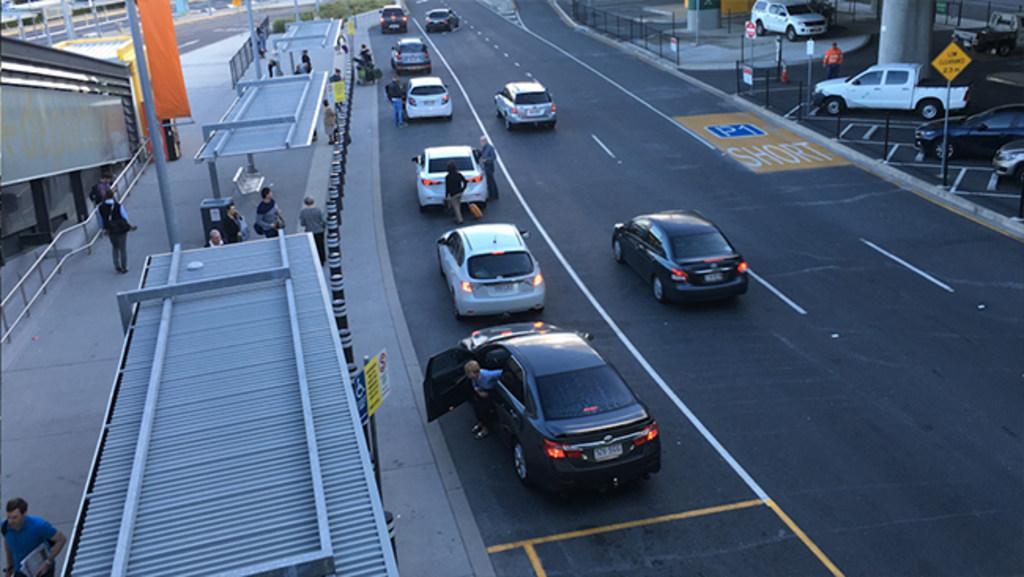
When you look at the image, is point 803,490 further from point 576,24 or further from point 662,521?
point 576,24

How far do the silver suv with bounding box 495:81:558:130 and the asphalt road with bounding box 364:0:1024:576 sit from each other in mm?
3218

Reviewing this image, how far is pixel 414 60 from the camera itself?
44.1 metres

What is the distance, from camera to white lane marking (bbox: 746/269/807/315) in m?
17.1

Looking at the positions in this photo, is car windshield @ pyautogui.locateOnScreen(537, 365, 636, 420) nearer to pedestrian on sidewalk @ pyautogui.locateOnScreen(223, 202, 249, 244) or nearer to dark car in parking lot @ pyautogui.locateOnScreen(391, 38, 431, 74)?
pedestrian on sidewalk @ pyautogui.locateOnScreen(223, 202, 249, 244)

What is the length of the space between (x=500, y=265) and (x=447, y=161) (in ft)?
25.2

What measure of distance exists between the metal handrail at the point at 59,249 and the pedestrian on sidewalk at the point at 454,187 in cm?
797

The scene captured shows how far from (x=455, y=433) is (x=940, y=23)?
4937cm

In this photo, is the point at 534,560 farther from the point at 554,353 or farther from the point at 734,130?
the point at 734,130

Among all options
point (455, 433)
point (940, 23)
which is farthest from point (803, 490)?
point (940, 23)

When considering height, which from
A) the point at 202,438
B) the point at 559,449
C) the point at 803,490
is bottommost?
the point at 803,490

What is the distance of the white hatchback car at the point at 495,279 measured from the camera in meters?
16.7

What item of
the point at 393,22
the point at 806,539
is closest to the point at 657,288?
the point at 806,539

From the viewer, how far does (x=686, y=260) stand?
17.1 meters

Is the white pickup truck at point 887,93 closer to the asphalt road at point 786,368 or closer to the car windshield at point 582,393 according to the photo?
the asphalt road at point 786,368
